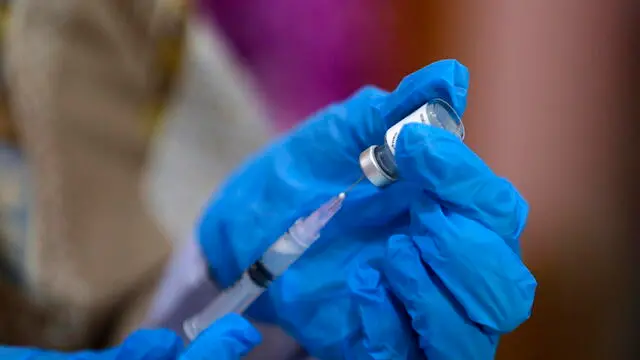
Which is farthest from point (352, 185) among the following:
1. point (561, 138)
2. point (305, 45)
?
point (305, 45)

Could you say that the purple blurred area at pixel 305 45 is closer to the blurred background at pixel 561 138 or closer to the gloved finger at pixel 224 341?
the blurred background at pixel 561 138

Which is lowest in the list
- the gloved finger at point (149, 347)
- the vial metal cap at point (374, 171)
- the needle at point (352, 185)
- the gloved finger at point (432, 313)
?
the gloved finger at point (432, 313)

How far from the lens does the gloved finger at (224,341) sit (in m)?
0.39

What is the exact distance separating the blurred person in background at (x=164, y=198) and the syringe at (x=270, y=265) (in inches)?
1.1

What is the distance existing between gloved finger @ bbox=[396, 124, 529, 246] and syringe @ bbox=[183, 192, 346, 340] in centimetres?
6

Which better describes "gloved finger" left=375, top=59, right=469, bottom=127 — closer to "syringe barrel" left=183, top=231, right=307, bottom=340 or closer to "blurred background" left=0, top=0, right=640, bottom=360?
"syringe barrel" left=183, top=231, right=307, bottom=340

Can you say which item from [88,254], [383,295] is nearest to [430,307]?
[383,295]

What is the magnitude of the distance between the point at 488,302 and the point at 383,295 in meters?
0.07

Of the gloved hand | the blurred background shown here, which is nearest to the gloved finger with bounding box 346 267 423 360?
the gloved hand

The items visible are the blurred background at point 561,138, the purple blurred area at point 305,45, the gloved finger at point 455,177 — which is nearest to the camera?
the gloved finger at point 455,177

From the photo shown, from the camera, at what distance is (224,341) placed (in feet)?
1.28

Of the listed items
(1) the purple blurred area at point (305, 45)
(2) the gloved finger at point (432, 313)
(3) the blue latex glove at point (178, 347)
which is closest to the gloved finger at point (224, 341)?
(3) the blue latex glove at point (178, 347)

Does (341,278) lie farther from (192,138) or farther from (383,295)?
(192,138)

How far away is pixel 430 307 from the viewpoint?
0.38 metres
